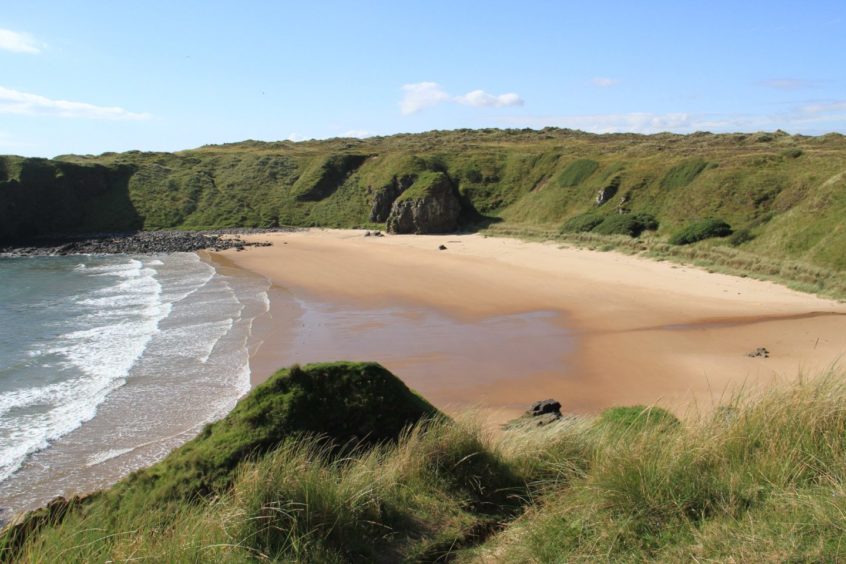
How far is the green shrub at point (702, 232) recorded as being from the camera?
36.0 meters

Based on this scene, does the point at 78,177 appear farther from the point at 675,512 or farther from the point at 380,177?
the point at 675,512

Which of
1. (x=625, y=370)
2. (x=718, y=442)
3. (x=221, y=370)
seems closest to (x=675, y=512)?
(x=718, y=442)

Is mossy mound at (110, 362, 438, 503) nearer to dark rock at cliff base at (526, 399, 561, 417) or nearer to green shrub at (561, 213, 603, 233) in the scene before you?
dark rock at cliff base at (526, 399, 561, 417)

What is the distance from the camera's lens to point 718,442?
5027 millimetres

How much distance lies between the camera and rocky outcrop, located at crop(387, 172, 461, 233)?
5431 cm

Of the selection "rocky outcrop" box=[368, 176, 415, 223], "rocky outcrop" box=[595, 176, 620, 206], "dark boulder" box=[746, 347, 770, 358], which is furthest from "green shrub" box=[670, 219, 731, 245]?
"rocky outcrop" box=[368, 176, 415, 223]

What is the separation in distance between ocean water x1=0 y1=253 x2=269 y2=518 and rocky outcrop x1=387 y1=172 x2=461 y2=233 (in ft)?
77.1

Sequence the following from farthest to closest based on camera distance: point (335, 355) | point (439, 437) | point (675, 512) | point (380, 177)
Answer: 1. point (380, 177)
2. point (335, 355)
3. point (439, 437)
4. point (675, 512)

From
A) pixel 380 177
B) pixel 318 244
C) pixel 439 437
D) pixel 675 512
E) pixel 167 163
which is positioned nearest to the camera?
pixel 675 512

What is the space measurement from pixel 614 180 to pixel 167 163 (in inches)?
2200

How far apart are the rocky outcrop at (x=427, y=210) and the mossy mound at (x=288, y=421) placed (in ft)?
157

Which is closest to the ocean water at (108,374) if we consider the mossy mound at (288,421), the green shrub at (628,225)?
the mossy mound at (288,421)

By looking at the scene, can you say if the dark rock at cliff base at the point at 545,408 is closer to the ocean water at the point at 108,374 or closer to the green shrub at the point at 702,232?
the ocean water at the point at 108,374

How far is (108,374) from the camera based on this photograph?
16297 millimetres
